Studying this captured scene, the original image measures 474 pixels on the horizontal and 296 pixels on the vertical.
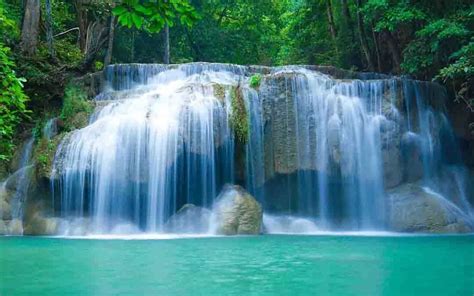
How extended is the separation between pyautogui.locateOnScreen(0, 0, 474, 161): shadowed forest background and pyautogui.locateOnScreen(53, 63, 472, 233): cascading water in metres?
1.59

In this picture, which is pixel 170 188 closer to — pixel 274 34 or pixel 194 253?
pixel 194 253

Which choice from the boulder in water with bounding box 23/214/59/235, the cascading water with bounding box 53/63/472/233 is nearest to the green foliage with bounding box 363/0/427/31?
the cascading water with bounding box 53/63/472/233

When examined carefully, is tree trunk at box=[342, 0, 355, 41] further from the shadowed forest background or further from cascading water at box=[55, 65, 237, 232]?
cascading water at box=[55, 65, 237, 232]

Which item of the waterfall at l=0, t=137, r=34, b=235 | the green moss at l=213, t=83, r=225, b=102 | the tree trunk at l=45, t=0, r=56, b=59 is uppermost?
the tree trunk at l=45, t=0, r=56, b=59

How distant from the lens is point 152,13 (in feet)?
12.8

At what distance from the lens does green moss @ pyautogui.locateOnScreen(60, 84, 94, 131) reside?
1498 centimetres

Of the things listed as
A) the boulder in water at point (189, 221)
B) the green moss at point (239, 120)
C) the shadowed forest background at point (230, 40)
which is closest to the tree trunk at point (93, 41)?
the shadowed forest background at point (230, 40)

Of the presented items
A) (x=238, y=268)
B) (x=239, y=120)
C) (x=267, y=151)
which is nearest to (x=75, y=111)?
(x=239, y=120)

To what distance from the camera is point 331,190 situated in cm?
1480

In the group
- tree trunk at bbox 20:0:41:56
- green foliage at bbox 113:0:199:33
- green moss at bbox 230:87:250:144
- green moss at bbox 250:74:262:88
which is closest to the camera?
green foliage at bbox 113:0:199:33

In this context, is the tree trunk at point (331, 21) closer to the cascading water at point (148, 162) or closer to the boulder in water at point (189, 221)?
the cascading water at point (148, 162)

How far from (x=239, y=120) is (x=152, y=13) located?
10.3 meters

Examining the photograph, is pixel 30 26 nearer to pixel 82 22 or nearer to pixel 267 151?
pixel 82 22

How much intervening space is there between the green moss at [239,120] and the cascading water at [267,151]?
137 millimetres
